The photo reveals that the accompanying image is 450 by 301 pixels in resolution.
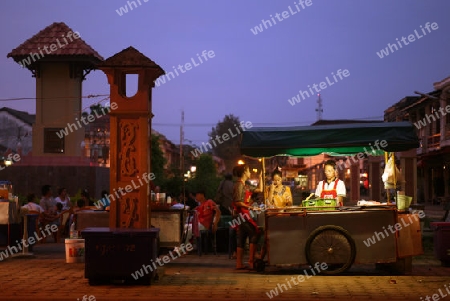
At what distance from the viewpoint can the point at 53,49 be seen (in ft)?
110

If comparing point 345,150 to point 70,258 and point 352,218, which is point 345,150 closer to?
point 352,218

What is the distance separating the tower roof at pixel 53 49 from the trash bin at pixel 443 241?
2291cm

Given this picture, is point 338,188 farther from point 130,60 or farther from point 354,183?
point 354,183

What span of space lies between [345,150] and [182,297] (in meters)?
5.23

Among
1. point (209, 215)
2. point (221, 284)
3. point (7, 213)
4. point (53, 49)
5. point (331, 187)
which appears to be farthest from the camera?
point (53, 49)

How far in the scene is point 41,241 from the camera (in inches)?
824

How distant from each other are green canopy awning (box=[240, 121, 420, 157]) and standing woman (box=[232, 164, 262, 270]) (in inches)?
18.5

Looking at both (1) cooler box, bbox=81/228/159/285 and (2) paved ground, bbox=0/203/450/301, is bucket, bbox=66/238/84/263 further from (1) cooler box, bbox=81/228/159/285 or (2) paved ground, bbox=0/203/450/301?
(1) cooler box, bbox=81/228/159/285

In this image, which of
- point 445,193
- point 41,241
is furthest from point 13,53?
point 445,193

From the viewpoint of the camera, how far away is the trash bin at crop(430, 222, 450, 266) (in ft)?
44.9

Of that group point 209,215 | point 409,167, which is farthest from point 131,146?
point 409,167

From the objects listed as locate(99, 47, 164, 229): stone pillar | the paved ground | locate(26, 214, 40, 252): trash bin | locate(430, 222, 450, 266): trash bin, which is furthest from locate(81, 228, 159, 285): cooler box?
locate(26, 214, 40, 252): trash bin

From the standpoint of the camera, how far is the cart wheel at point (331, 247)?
12.2 meters

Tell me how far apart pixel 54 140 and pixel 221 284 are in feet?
82.5
